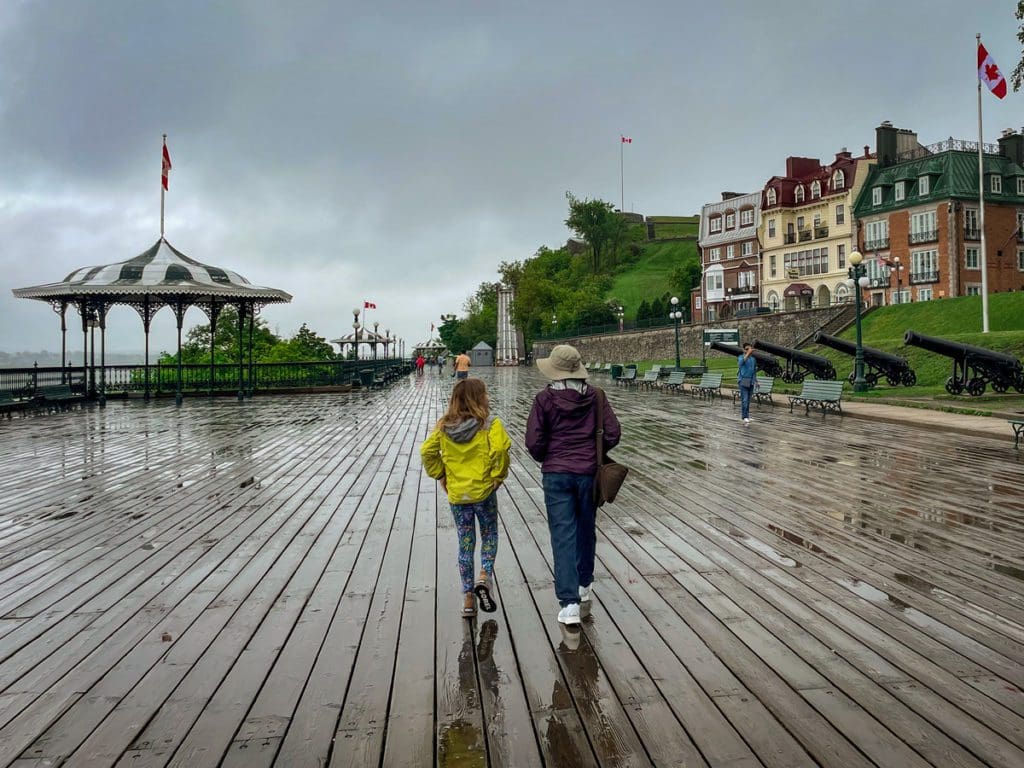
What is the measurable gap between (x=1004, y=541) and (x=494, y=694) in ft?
16.3

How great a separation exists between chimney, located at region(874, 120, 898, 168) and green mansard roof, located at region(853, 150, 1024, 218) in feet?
7.06

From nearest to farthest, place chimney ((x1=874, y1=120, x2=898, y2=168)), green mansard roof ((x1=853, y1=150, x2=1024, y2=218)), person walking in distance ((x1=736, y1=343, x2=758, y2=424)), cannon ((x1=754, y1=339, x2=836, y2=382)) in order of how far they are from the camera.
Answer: person walking in distance ((x1=736, y1=343, x2=758, y2=424)) < cannon ((x1=754, y1=339, x2=836, y2=382)) < green mansard roof ((x1=853, y1=150, x2=1024, y2=218)) < chimney ((x1=874, y1=120, x2=898, y2=168))

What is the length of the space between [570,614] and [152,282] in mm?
21323

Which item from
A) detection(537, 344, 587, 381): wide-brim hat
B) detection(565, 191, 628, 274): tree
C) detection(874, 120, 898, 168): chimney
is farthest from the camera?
detection(565, 191, 628, 274): tree

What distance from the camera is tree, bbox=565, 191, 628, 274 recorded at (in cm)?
11288

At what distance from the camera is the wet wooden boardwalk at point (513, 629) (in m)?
3.15

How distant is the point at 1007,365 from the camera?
63.7 ft

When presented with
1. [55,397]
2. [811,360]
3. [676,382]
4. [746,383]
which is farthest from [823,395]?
[55,397]

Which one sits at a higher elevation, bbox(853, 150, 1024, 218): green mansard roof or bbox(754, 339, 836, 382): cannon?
bbox(853, 150, 1024, 218): green mansard roof

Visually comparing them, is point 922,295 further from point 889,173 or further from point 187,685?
point 187,685

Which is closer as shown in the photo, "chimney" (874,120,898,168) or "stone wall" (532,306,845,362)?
"stone wall" (532,306,845,362)

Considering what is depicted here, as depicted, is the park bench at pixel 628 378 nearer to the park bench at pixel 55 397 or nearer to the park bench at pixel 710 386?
the park bench at pixel 710 386

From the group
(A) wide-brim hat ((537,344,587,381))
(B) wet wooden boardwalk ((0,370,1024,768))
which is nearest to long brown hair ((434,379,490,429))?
(A) wide-brim hat ((537,344,587,381))

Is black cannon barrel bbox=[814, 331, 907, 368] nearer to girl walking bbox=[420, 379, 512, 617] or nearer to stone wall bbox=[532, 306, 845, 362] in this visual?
stone wall bbox=[532, 306, 845, 362]
